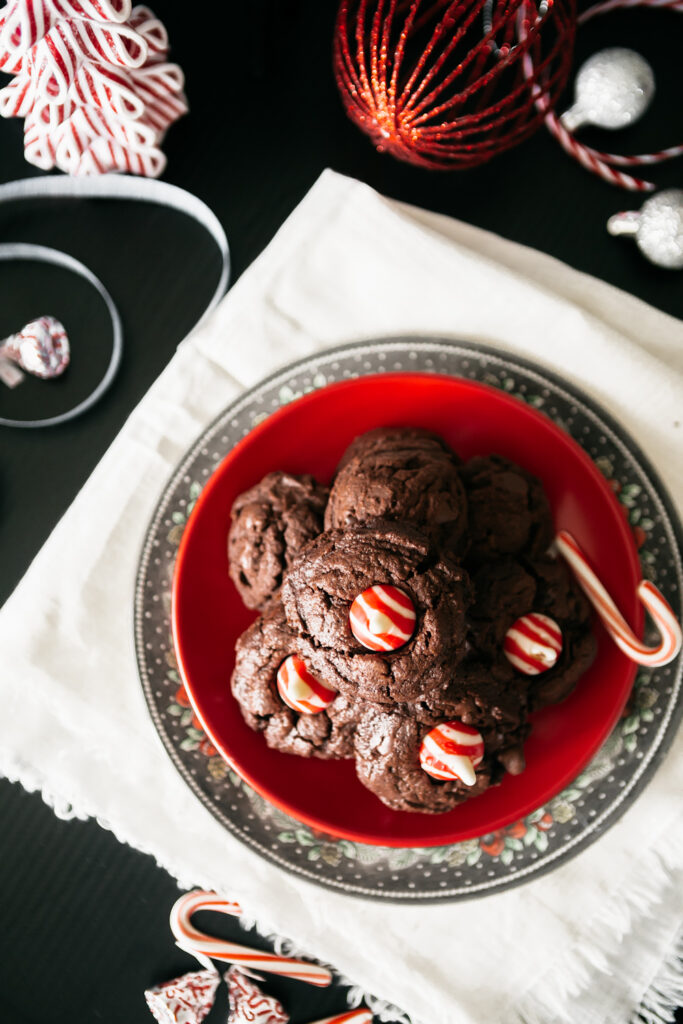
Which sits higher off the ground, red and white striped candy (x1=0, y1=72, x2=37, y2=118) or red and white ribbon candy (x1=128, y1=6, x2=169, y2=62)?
red and white ribbon candy (x1=128, y1=6, x2=169, y2=62)

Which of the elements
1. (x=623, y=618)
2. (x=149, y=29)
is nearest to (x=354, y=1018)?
(x=623, y=618)

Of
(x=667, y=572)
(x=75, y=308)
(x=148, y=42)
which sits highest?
(x=148, y=42)

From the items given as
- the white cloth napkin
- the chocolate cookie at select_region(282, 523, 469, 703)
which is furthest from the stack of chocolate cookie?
the white cloth napkin

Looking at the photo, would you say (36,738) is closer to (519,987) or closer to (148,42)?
(519,987)

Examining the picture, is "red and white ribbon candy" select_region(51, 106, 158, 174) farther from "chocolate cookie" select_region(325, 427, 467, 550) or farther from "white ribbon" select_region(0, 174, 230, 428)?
"chocolate cookie" select_region(325, 427, 467, 550)

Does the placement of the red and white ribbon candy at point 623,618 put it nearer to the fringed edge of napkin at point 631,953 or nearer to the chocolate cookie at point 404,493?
the chocolate cookie at point 404,493

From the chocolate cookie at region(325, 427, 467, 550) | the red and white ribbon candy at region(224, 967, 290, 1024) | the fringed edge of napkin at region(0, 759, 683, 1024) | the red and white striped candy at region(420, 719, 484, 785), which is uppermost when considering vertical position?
the chocolate cookie at region(325, 427, 467, 550)

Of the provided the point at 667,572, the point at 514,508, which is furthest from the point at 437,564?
the point at 667,572

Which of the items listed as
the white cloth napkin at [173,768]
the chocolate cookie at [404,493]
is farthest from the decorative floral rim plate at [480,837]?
the chocolate cookie at [404,493]
